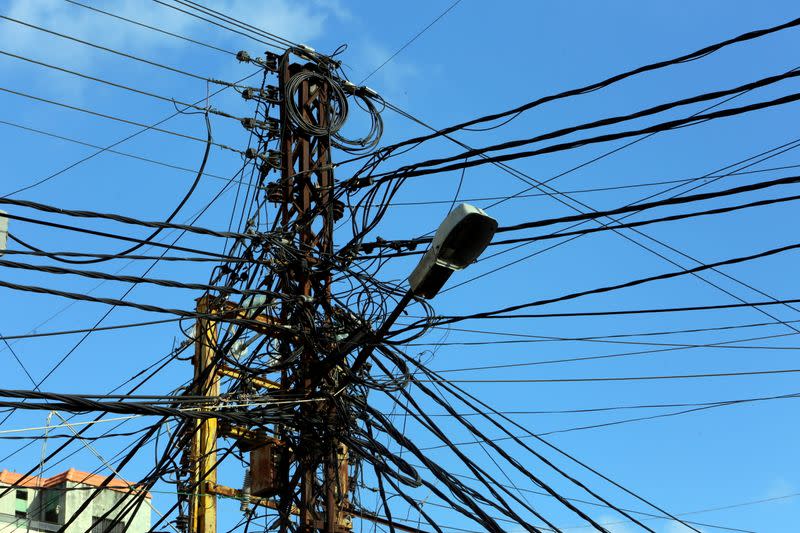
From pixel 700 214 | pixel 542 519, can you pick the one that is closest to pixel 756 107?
pixel 700 214

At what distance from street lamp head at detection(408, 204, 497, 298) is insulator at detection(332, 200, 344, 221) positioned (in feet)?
8.38

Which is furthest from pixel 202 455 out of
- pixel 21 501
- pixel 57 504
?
pixel 21 501

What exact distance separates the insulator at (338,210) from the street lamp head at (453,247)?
8.38ft

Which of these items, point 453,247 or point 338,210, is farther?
point 338,210

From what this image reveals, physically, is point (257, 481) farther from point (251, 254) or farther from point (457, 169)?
point (457, 169)

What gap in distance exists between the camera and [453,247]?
7.36 m

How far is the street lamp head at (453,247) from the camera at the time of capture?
7238 mm

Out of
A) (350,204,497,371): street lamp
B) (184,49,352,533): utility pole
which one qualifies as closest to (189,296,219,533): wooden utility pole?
(184,49,352,533): utility pole

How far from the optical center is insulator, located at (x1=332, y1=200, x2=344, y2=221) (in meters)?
10.0

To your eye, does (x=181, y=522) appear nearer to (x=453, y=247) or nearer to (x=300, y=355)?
(x=300, y=355)

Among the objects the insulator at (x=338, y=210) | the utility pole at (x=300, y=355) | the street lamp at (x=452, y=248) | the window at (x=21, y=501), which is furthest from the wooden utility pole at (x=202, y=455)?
the window at (x=21, y=501)

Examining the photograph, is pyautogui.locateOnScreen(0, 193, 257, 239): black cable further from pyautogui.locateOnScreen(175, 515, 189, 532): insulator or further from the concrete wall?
the concrete wall

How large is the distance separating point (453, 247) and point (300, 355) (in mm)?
2541

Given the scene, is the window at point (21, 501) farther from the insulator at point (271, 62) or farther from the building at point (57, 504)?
the insulator at point (271, 62)
